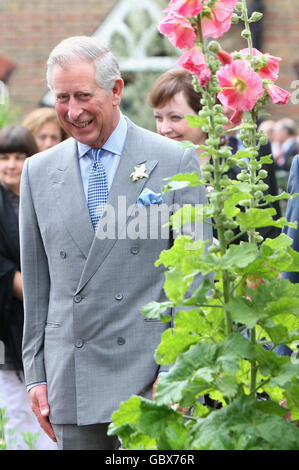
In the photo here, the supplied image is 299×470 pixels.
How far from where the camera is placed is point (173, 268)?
2137 millimetres

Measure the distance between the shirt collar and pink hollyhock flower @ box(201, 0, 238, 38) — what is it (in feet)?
4.44

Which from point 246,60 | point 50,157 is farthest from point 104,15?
point 246,60

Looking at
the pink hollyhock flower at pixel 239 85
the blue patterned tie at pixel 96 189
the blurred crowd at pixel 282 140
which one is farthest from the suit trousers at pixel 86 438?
the blurred crowd at pixel 282 140

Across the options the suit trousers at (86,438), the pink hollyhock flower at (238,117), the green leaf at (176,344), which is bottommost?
the suit trousers at (86,438)

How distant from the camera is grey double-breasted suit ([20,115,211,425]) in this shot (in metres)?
3.31

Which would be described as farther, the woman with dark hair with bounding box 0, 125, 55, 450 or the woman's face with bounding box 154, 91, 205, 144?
the woman with dark hair with bounding box 0, 125, 55, 450

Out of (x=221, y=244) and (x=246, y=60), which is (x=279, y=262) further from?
(x=246, y=60)

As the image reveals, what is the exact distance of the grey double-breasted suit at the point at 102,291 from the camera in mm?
3307

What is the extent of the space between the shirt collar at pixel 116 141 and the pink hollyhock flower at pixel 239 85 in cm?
126

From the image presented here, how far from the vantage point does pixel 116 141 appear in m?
3.47

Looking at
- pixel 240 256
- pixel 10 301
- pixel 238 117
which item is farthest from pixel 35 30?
pixel 240 256

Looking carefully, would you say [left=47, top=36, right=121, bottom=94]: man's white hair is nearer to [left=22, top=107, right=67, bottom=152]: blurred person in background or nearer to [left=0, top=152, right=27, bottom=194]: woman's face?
[left=0, top=152, right=27, bottom=194]: woman's face

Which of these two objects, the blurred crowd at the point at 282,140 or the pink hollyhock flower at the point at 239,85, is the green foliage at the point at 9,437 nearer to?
the pink hollyhock flower at the point at 239,85

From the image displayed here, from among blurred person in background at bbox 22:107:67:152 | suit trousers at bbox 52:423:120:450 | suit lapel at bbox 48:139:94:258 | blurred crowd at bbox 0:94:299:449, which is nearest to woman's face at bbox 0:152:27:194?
blurred crowd at bbox 0:94:299:449
